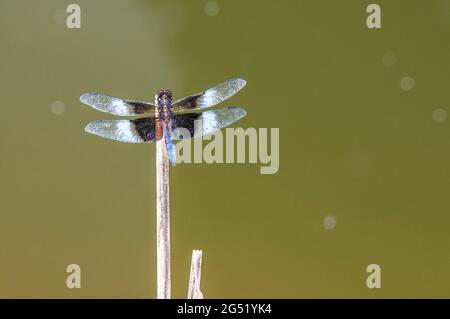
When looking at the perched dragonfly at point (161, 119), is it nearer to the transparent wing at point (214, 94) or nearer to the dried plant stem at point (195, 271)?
the transparent wing at point (214, 94)

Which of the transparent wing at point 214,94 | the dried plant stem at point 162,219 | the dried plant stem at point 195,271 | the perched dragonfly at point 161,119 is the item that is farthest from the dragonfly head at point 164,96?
the dried plant stem at point 195,271

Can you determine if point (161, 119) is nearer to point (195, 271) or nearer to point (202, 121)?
point (202, 121)

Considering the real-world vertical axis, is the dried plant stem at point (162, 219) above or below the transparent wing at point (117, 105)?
below

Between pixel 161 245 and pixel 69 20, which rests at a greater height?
pixel 69 20

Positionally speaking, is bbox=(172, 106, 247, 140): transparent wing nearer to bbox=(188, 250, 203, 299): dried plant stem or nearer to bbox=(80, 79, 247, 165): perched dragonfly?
bbox=(80, 79, 247, 165): perched dragonfly
